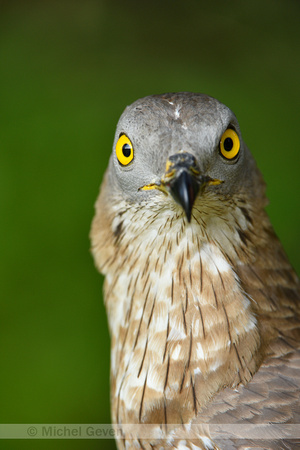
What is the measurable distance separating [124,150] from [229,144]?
34 centimetres

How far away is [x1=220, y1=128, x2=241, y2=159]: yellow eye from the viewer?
1661mm

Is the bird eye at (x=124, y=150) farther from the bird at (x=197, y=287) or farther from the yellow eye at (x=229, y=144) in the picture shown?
the yellow eye at (x=229, y=144)

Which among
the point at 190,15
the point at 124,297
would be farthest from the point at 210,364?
the point at 190,15

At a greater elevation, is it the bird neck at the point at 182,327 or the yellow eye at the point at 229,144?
the yellow eye at the point at 229,144

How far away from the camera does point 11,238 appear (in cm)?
315

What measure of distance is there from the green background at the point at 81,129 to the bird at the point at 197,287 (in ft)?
4.04

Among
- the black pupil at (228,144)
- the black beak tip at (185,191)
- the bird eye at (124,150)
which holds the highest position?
the black pupil at (228,144)

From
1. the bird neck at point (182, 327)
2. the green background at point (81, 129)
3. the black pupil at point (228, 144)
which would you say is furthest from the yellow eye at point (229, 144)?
Answer: the green background at point (81, 129)

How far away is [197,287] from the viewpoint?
175cm

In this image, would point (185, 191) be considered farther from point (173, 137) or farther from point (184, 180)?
point (173, 137)

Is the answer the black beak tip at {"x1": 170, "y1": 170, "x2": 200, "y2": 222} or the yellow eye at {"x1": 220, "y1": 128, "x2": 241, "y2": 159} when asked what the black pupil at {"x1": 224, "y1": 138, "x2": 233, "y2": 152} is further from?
the black beak tip at {"x1": 170, "y1": 170, "x2": 200, "y2": 222}

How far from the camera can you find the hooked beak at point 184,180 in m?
1.46

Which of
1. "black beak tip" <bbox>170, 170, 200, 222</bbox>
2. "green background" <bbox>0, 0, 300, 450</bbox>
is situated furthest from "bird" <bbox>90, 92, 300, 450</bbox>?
"green background" <bbox>0, 0, 300, 450</bbox>

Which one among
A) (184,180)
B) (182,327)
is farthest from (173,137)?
(182,327)
